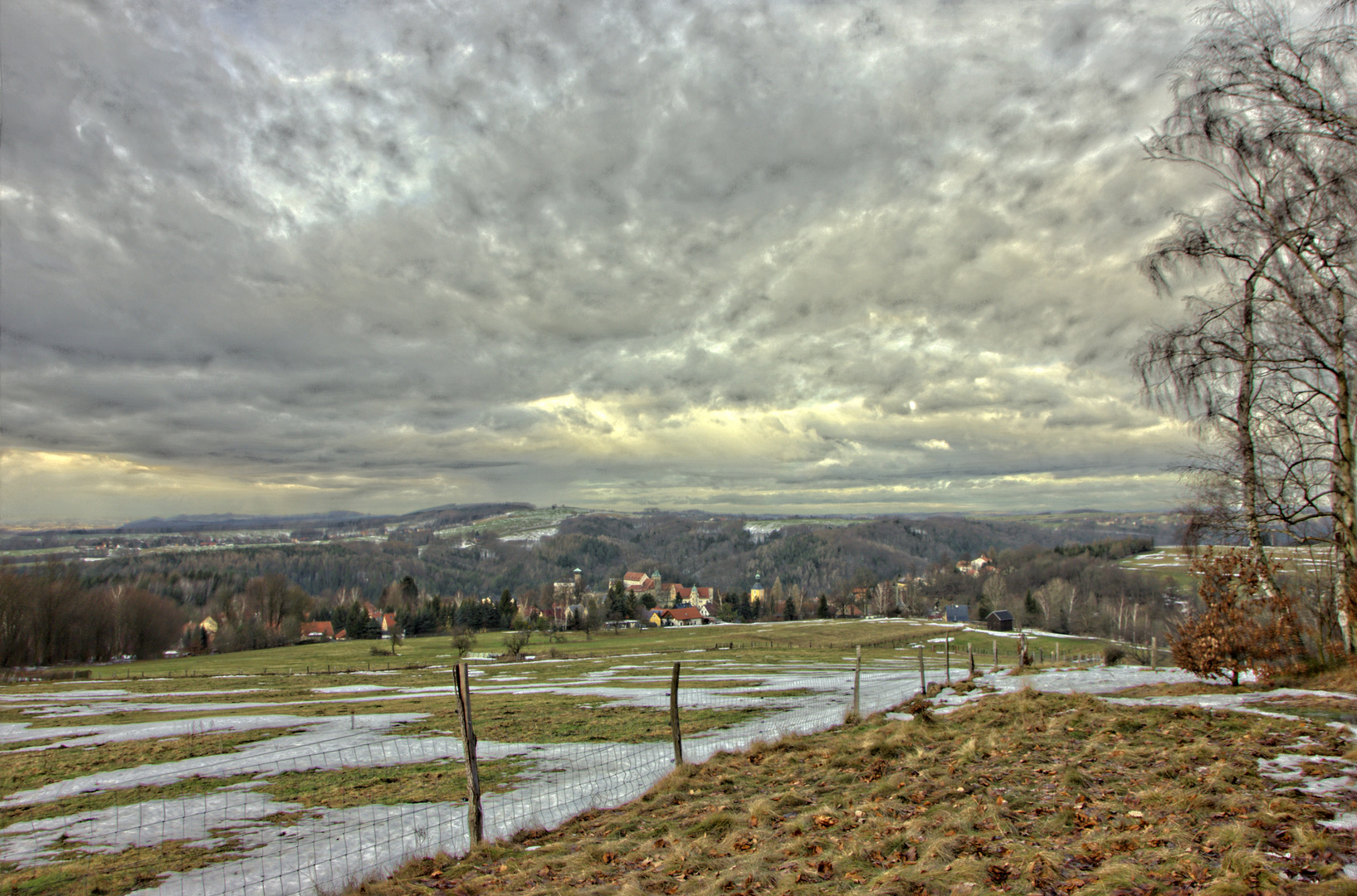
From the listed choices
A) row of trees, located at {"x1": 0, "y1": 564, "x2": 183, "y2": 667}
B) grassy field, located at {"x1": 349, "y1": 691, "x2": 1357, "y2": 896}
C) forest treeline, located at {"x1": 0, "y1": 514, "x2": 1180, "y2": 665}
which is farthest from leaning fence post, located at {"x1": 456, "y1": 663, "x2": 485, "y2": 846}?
row of trees, located at {"x1": 0, "y1": 564, "x2": 183, "y2": 667}

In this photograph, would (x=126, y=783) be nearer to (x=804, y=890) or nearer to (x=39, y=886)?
(x=39, y=886)

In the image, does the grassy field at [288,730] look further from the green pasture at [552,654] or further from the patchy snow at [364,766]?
the green pasture at [552,654]

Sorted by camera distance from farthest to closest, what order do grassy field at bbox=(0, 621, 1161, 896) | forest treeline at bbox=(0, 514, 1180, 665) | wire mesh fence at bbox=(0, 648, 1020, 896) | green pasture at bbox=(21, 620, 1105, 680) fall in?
1. forest treeline at bbox=(0, 514, 1180, 665)
2. green pasture at bbox=(21, 620, 1105, 680)
3. grassy field at bbox=(0, 621, 1161, 896)
4. wire mesh fence at bbox=(0, 648, 1020, 896)

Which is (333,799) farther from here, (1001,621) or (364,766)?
(1001,621)

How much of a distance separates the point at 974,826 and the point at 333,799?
Result: 10272mm

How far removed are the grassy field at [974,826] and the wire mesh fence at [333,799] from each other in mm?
1258

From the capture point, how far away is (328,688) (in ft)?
122

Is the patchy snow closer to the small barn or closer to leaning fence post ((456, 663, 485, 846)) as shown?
leaning fence post ((456, 663, 485, 846))

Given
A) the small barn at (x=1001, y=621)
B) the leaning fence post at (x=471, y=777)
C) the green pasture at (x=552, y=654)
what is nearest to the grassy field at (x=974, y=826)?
the leaning fence post at (x=471, y=777)

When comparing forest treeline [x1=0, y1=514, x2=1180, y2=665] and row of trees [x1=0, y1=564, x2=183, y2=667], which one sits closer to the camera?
row of trees [x1=0, y1=564, x2=183, y2=667]

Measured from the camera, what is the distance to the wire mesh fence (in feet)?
25.0

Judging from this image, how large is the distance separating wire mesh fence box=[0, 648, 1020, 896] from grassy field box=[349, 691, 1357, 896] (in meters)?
1.26

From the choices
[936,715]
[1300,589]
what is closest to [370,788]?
[936,715]

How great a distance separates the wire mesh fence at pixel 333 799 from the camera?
Result: 7.62 m
